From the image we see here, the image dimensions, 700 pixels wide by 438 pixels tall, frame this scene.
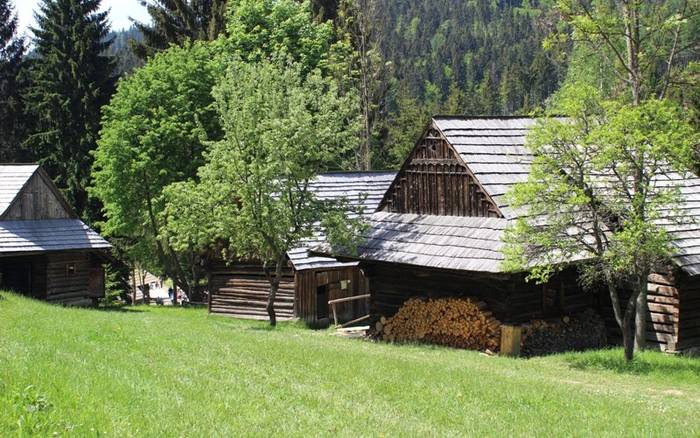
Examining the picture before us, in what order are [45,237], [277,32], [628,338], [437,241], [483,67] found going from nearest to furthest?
1. [628,338]
2. [437,241]
3. [45,237]
4. [277,32]
5. [483,67]

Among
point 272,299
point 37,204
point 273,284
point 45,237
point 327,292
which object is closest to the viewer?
point 273,284

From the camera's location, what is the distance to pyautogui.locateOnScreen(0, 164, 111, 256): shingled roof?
29.0 m

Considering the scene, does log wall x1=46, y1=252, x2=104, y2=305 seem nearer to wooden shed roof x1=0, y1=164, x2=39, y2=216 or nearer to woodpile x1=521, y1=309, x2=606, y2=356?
wooden shed roof x1=0, y1=164, x2=39, y2=216

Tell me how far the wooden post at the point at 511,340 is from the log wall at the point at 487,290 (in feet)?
1.21

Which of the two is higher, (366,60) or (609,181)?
(366,60)

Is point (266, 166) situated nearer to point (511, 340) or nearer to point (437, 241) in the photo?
point (437, 241)

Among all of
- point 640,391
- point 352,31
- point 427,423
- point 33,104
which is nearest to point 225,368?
point 427,423

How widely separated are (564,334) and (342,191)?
11622 mm

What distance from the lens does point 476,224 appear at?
20.8m

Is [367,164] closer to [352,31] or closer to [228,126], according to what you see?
[352,31]

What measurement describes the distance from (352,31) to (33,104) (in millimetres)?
18707

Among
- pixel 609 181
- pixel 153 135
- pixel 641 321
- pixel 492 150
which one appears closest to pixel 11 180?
pixel 153 135

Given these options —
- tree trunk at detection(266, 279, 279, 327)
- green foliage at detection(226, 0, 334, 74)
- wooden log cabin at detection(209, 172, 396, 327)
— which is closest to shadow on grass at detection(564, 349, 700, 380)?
wooden log cabin at detection(209, 172, 396, 327)

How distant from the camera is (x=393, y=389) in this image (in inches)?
465
